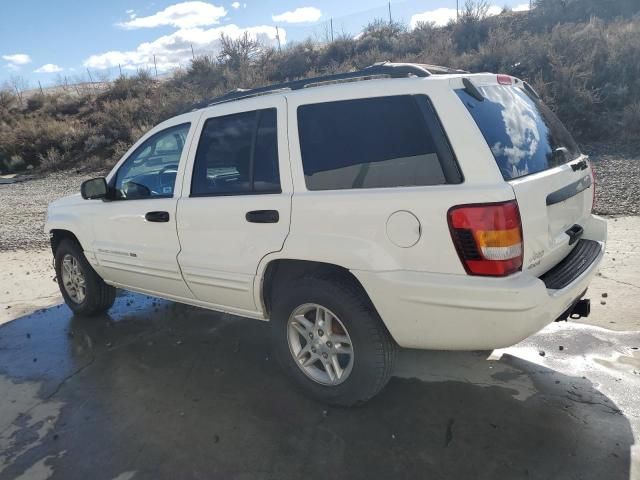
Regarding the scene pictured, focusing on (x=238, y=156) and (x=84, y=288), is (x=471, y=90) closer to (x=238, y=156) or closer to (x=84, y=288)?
(x=238, y=156)

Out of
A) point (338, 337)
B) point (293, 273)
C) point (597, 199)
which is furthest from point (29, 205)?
point (597, 199)

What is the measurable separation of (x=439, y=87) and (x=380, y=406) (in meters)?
1.98

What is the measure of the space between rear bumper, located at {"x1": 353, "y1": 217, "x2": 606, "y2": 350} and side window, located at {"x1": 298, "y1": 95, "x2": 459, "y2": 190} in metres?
0.55

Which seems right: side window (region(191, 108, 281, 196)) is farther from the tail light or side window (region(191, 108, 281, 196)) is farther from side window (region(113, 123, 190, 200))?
the tail light

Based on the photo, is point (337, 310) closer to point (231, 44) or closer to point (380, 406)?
point (380, 406)

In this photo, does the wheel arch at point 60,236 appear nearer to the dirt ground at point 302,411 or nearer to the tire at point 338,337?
the dirt ground at point 302,411

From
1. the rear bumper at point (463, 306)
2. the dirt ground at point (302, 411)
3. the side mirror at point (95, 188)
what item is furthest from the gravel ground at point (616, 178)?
the side mirror at point (95, 188)

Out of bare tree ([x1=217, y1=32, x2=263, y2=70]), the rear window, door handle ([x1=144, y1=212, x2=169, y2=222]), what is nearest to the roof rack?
the rear window

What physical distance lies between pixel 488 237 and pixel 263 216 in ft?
4.69

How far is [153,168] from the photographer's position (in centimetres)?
436

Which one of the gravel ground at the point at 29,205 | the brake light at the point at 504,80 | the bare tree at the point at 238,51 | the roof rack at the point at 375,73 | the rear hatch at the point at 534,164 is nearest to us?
the rear hatch at the point at 534,164

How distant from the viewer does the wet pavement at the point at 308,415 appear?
9.13 feet

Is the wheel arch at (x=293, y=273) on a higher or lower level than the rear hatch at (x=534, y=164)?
lower

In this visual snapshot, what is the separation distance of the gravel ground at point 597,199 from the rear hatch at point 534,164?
4.49m
